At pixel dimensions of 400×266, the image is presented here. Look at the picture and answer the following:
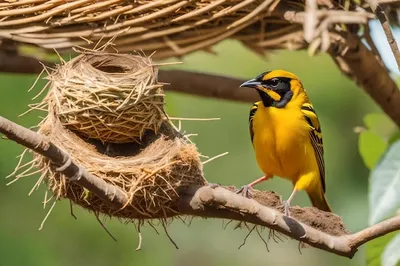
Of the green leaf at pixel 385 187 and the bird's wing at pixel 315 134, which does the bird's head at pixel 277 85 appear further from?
the green leaf at pixel 385 187

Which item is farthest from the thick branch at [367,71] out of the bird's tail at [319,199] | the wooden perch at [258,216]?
the wooden perch at [258,216]

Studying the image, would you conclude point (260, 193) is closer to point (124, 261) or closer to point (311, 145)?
point (311, 145)

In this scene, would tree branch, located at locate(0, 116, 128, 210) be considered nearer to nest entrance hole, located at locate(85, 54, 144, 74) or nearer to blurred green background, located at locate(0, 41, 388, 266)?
nest entrance hole, located at locate(85, 54, 144, 74)

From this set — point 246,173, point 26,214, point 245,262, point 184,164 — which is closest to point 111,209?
point 184,164

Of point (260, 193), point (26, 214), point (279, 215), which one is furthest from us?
point (26, 214)

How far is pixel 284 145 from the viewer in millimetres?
1899

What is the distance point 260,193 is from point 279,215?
0.14m

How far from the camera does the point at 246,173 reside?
374 centimetres

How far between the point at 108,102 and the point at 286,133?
23.3 inches

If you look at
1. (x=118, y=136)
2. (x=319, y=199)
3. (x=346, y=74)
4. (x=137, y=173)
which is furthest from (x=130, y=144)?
(x=319, y=199)

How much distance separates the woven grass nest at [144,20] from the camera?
152 centimetres

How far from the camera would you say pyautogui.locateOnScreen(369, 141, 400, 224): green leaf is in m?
1.42

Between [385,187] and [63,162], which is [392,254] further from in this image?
[63,162]

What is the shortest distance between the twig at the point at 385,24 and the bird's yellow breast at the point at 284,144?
744 mm
